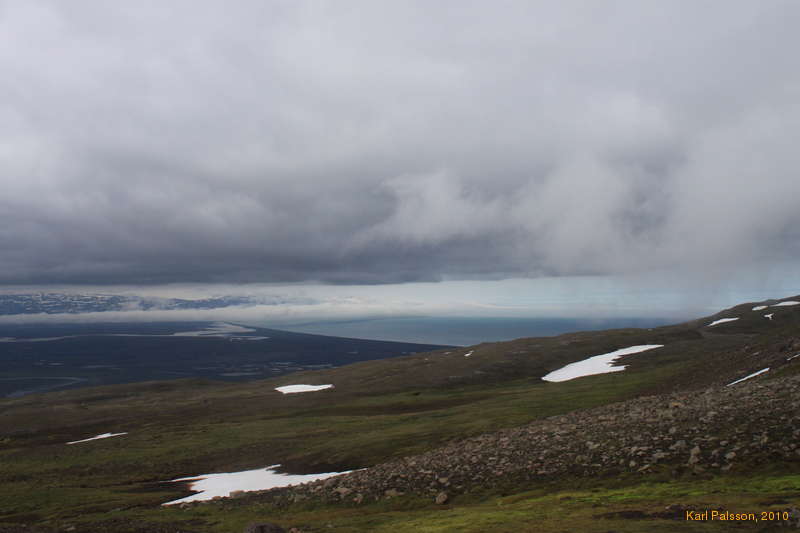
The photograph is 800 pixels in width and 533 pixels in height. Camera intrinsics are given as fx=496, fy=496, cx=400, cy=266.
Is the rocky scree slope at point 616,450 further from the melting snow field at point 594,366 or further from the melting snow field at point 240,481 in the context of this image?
the melting snow field at point 594,366

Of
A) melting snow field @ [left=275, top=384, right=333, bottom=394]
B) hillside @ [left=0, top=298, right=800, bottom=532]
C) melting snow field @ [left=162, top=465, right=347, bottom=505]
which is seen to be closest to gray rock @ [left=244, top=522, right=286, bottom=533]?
hillside @ [left=0, top=298, right=800, bottom=532]

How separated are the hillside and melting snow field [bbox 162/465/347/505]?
2022 mm

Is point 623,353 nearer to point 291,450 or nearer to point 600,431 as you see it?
point 291,450

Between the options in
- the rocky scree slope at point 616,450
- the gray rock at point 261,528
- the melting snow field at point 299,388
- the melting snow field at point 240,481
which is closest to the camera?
the gray rock at point 261,528

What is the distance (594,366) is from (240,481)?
81.8m

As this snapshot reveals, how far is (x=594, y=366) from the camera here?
104m

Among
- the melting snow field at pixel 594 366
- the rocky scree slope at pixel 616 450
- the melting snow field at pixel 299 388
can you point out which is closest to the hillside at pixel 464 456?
the rocky scree slope at pixel 616 450

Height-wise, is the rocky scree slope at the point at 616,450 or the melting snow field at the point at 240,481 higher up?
the rocky scree slope at the point at 616,450

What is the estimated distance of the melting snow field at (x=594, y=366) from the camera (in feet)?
322

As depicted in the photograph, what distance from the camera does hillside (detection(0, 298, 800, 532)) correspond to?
2042cm

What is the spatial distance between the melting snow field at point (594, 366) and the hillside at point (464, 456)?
492cm

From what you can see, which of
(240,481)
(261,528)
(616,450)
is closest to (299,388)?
(240,481)

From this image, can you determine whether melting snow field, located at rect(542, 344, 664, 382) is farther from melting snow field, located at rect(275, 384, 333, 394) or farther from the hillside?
melting snow field, located at rect(275, 384, 333, 394)

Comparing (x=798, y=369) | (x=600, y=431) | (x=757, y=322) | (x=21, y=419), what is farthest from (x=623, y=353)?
(x=21, y=419)
